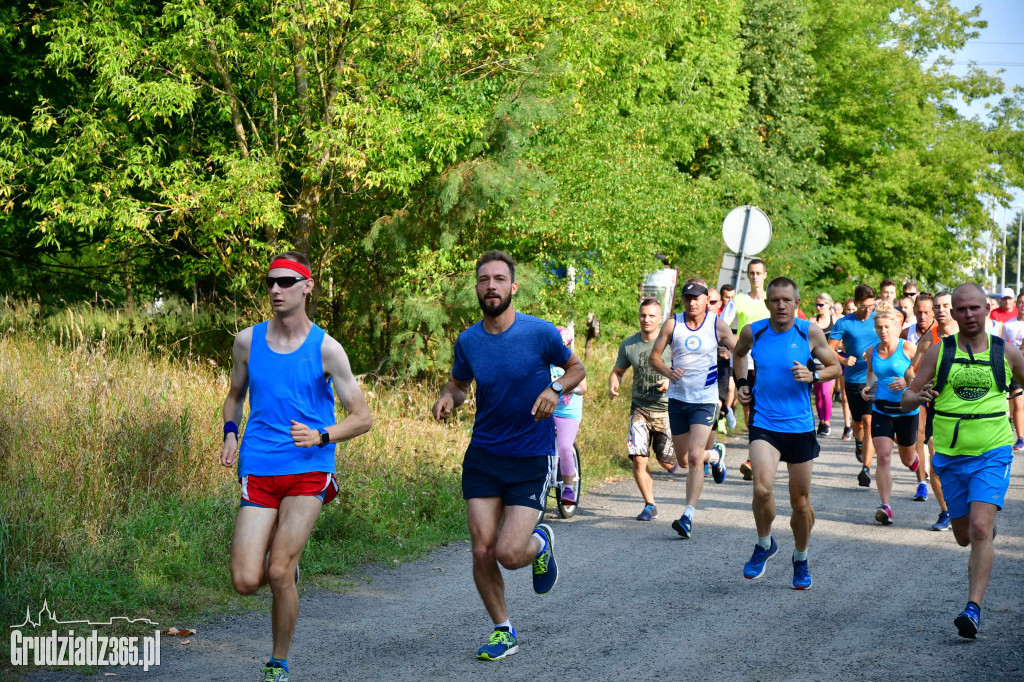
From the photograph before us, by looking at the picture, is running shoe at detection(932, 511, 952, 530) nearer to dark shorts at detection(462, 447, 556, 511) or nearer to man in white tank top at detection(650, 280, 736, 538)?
man in white tank top at detection(650, 280, 736, 538)

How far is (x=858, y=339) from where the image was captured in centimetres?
1225

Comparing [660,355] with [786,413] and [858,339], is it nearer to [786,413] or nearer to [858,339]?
[786,413]

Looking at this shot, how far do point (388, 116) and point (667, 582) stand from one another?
724cm

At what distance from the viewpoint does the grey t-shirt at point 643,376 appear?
1090 centimetres

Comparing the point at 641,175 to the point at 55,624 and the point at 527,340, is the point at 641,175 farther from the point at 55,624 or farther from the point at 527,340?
the point at 55,624

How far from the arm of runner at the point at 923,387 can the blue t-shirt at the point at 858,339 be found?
5.13 m

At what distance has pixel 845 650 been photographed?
19.9 ft

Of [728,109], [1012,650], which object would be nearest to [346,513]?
[1012,650]

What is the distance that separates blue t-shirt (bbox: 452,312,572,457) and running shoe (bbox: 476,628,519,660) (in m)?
1.01

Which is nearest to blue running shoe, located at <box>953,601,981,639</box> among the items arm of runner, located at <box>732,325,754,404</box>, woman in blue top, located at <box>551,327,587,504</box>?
arm of runner, located at <box>732,325,754,404</box>

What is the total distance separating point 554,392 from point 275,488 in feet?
5.24

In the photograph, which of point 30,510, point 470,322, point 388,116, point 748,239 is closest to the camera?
point 30,510

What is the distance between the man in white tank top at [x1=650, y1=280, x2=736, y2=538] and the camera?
386 inches

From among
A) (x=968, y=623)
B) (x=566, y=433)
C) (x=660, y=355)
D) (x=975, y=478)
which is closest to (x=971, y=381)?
(x=975, y=478)
